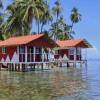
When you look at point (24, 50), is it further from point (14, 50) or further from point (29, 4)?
point (29, 4)

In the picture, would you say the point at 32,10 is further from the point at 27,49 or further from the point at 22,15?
the point at 27,49

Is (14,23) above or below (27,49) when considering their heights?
above

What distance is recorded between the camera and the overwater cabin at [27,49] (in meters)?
43.8

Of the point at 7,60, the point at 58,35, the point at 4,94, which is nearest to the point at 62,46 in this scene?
the point at 7,60

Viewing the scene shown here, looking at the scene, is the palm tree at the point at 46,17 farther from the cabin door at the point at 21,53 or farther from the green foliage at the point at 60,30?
the green foliage at the point at 60,30

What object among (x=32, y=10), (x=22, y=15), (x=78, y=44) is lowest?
(x=78, y=44)

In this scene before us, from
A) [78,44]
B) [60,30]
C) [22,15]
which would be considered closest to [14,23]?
[22,15]

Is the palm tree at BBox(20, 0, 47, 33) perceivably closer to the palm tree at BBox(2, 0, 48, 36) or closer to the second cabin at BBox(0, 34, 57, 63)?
the palm tree at BBox(2, 0, 48, 36)

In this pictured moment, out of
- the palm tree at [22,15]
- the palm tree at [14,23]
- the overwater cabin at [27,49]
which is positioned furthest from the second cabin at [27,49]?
the palm tree at [14,23]

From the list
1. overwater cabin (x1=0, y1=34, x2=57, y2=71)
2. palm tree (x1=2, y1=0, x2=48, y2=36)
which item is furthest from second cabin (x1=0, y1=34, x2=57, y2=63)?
palm tree (x1=2, y1=0, x2=48, y2=36)

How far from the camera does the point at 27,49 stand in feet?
146

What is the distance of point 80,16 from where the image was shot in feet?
280

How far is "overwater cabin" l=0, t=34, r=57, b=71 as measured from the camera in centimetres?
4384

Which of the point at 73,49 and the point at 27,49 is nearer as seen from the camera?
the point at 27,49
